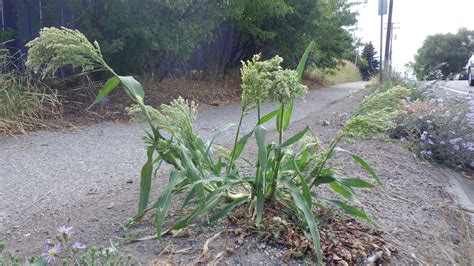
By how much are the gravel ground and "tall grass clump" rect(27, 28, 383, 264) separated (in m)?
0.16

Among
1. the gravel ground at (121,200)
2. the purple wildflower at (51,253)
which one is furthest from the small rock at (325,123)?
the purple wildflower at (51,253)

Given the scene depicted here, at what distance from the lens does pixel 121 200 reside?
3.07 meters

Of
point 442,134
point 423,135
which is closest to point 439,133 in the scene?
point 442,134

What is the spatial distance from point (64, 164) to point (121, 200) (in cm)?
153

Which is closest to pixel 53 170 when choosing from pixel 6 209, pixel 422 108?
pixel 6 209

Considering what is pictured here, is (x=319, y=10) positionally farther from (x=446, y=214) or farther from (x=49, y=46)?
(x=49, y=46)

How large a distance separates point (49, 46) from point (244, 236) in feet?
3.72

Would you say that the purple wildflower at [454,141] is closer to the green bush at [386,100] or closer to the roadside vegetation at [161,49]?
the green bush at [386,100]

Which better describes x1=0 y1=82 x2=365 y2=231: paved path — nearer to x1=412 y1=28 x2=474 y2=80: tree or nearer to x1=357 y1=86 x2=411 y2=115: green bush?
x1=357 y1=86 x2=411 y2=115: green bush

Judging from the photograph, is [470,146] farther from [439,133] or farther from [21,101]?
[21,101]

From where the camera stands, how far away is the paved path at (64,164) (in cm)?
337

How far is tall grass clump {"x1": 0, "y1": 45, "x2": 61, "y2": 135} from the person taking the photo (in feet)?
18.7

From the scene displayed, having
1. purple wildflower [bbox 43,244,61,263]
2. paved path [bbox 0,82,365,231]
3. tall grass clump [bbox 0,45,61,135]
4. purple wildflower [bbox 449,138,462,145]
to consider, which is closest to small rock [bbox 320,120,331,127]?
paved path [bbox 0,82,365,231]

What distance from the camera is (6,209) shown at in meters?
3.07
